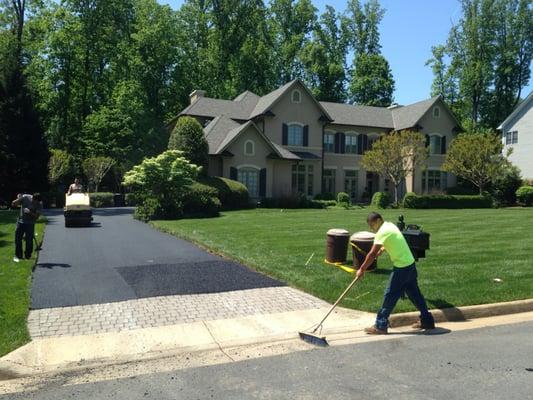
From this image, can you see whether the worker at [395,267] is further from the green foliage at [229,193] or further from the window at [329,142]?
the window at [329,142]

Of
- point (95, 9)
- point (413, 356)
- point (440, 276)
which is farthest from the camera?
point (95, 9)

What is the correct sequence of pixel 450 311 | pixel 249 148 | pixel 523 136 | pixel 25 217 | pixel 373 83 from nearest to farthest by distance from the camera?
pixel 450 311, pixel 25 217, pixel 249 148, pixel 523 136, pixel 373 83

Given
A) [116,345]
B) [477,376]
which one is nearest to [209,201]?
[116,345]

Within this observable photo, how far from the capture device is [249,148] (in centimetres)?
3394

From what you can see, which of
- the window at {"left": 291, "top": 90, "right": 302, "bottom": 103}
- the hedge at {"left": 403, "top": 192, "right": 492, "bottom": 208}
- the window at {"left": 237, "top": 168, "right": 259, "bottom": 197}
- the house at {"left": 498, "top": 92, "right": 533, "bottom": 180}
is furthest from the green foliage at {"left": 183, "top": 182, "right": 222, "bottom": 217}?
the house at {"left": 498, "top": 92, "right": 533, "bottom": 180}

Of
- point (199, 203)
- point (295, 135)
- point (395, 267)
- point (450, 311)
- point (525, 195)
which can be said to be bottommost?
point (450, 311)

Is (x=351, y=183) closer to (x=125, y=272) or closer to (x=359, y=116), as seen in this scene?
(x=359, y=116)

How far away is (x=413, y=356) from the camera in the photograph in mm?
6461

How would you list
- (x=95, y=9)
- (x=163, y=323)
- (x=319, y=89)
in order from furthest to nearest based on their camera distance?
(x=319, y=89), (x=95, y=9), (x=163, y=323)

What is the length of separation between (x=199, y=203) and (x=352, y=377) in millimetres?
20012

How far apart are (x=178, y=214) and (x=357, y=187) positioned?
21283 millimetres

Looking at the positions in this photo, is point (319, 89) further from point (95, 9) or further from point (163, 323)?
point (163, 323)

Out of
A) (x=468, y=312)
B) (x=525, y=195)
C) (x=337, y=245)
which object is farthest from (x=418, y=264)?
(x=525, y=195)

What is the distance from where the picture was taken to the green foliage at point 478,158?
33.8 meters
